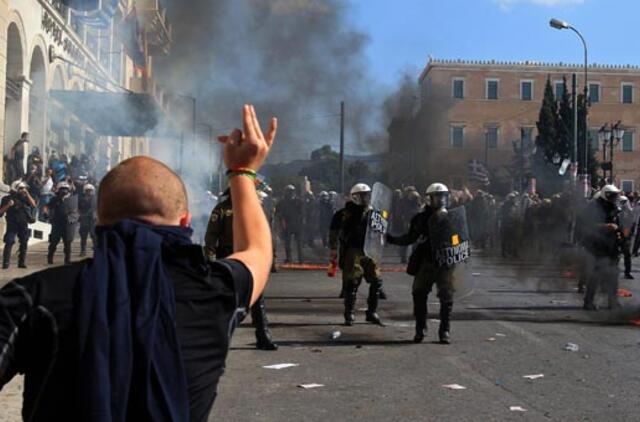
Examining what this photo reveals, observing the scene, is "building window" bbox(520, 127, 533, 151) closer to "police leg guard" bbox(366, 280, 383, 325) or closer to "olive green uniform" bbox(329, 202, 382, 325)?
"olive green uniform" bbox(329, 202, 382, 325)

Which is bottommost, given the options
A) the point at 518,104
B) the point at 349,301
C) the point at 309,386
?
the point at 309,386

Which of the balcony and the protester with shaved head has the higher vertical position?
the balcony

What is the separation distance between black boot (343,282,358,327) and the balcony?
14680 millimetres

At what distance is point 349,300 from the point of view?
31.9 feet

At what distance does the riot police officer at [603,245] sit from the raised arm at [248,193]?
31.9 feet

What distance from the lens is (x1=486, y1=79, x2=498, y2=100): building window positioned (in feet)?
221

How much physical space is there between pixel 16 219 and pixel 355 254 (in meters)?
7.51

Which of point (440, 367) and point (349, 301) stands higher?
point (349, 301)

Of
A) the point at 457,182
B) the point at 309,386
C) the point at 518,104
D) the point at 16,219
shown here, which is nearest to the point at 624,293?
the point at 309,386

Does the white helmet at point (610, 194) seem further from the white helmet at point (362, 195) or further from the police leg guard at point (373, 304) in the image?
the police leg guard at point (373, 304)

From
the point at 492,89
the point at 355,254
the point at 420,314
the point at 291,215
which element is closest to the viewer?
the point at 420,314

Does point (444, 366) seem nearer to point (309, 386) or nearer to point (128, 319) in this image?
point (309, 386)

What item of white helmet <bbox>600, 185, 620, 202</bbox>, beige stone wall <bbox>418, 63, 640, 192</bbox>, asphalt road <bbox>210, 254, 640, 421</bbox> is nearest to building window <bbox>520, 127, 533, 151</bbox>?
beige stone wall <bbox>418, 63, 640, 192</bbox>

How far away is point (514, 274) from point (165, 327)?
15744 mm
